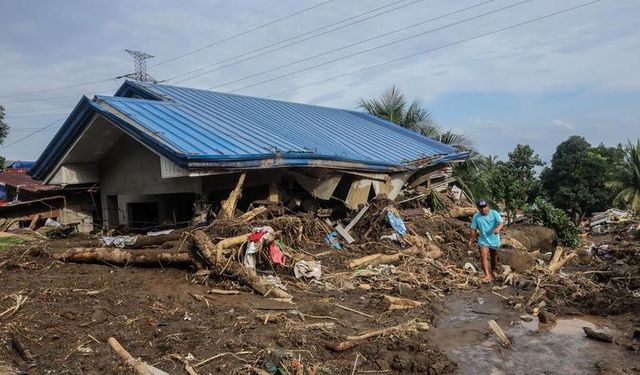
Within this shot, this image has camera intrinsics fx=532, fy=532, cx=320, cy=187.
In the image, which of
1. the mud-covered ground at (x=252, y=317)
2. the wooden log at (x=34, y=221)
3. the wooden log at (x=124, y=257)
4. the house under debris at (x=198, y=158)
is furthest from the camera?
the wooden log at (x=34, y=221)

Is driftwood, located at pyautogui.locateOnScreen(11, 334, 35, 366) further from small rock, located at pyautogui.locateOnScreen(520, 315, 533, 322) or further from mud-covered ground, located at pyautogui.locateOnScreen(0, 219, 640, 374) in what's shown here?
small rock, located at pyautogui.locateOnScreen(520, 315, 533, 322)

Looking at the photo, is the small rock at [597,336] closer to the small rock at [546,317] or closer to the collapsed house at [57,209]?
the small rock at [546,317]

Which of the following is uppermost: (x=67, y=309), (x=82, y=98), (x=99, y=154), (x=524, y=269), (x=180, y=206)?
(x=82, y=98)

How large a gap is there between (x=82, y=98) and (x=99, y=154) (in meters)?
2.64

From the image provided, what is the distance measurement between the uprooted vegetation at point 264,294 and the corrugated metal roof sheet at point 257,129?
162cm

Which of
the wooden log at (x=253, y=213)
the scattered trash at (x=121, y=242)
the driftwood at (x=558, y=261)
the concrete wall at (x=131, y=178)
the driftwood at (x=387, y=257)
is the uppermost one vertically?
the concrete wall at (x=131, y=178)

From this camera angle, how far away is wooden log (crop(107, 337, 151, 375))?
4965mm

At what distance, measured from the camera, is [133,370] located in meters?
5.02

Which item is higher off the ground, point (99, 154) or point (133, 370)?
point (99, 154)

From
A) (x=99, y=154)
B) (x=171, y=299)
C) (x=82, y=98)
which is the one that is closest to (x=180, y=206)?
(x=99, y=154)

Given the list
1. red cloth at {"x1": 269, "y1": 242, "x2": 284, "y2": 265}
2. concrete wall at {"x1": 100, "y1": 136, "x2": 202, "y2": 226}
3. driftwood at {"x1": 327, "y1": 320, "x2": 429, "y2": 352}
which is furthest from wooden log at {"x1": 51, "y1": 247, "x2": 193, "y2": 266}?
driftwood at {"x1": 327, "y1": 320, "x2": 429, "y2": 352}

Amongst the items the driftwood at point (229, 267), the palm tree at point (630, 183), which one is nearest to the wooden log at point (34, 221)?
the driftwood at point (229, 267)

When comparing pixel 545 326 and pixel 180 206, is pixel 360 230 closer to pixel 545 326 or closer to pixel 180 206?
pixel 180 206

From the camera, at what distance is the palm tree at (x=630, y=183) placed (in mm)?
32625
